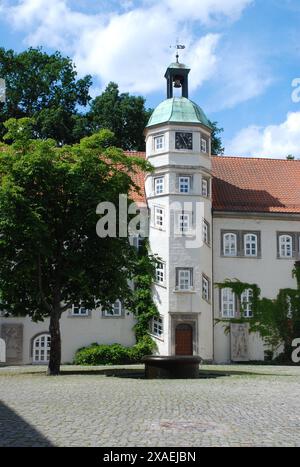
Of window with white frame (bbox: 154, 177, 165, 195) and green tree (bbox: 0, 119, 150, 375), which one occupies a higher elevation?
window with white frame (bbox: 154, 177, 165, 195)

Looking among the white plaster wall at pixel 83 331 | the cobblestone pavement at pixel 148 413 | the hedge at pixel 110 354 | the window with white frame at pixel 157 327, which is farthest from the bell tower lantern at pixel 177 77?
the cobblestone pavement at pixel 148 413

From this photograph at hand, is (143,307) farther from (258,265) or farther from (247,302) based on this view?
(258,265)

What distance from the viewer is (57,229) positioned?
24.4 meters

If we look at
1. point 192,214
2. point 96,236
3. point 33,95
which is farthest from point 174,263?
point 33,95

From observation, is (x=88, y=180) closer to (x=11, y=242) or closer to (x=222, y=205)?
(x=11, y=242)

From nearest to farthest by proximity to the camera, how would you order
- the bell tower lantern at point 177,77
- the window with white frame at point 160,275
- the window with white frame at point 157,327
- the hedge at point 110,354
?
the hedge at point 110,354 < the window with white frame at point 157,327 < the window with white frame at point 160,275 < the bell tower lantern at point 177,77

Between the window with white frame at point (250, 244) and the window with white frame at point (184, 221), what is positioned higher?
the window with white frame at point (184, 221)

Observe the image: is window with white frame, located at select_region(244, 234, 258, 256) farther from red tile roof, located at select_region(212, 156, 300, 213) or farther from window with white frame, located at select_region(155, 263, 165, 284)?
window with white frame, located at select_region(155, 263, 165, 284)

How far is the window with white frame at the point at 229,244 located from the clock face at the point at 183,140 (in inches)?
200

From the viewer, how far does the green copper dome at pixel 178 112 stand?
121 feet

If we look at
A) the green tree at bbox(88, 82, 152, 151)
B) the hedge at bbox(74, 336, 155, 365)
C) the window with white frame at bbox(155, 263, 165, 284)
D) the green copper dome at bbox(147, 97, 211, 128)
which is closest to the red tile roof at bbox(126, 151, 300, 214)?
the green copper dome at bbox(147, 97, 211, 128)

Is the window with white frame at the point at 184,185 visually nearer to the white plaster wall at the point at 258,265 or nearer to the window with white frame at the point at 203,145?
the window with white frame at the point at 203,145

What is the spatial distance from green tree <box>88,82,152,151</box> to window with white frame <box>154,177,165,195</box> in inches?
447

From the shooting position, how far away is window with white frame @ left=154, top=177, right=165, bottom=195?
119 ft
